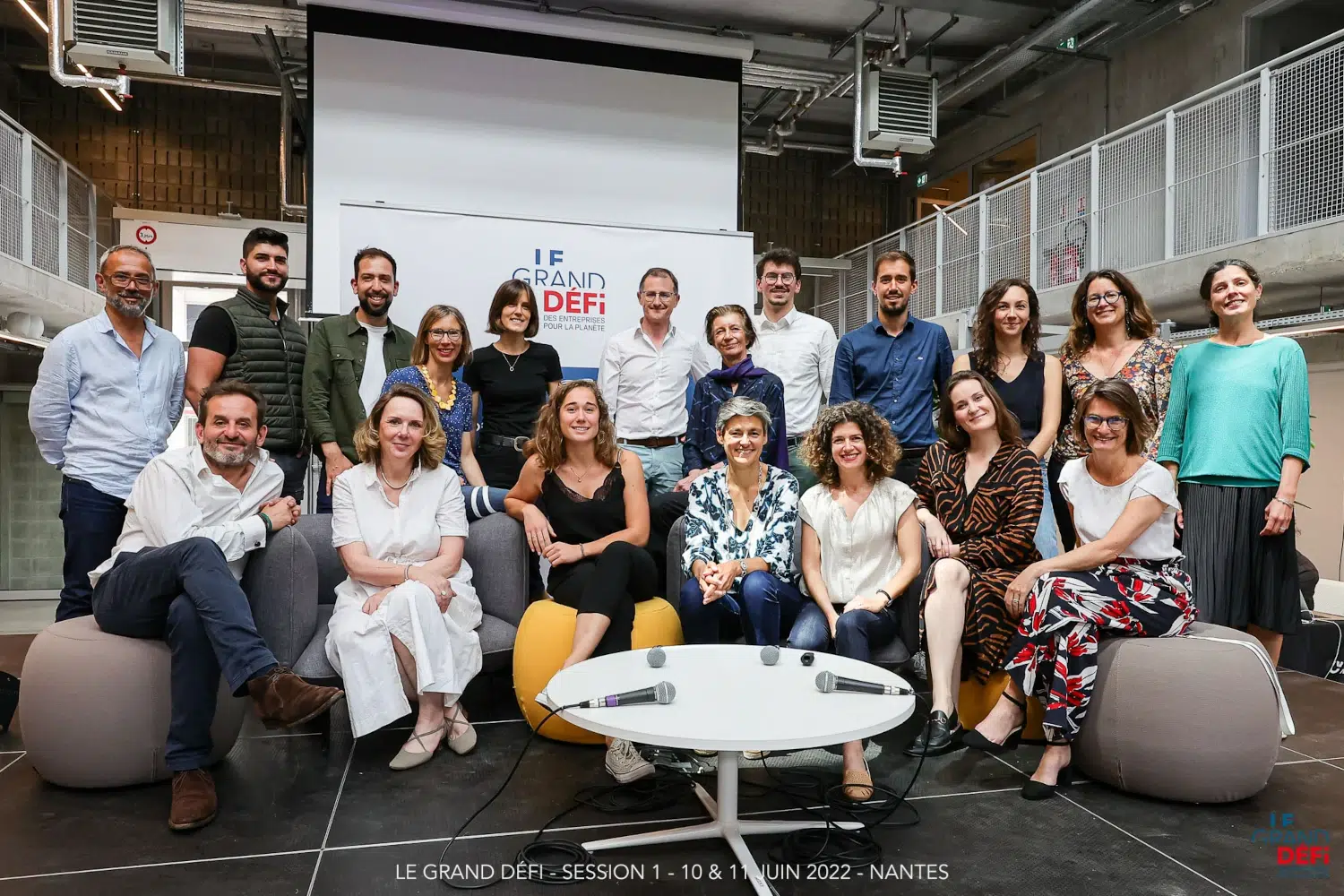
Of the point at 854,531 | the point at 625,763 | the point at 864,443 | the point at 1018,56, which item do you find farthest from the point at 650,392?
the point at 1018,56

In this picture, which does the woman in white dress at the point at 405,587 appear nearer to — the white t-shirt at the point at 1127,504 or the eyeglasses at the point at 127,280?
the eyeglasses at the point at 127,280

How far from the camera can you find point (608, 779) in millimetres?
2732

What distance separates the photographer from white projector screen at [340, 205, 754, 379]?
222 inches

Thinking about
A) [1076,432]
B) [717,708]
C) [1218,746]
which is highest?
[1076,432]

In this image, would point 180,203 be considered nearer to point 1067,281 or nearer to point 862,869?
point 1067,281

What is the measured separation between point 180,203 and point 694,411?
30.0 feet

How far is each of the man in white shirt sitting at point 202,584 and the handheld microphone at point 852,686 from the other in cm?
142

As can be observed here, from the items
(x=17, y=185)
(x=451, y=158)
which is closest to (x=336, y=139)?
(x=451, y=158)

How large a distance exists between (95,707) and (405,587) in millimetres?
901

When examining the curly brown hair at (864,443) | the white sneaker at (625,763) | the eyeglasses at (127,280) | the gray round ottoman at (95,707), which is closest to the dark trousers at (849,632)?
the curly brown hair at (864,443)

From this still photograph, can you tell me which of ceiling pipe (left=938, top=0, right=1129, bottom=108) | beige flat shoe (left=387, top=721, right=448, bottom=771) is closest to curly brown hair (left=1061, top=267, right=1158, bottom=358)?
beige flat shoe (left=387, top=721, right=448, bottom=771)

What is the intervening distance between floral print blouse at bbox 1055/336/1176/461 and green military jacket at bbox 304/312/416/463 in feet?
9.38

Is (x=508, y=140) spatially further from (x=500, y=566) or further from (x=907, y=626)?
(x=907, y=626)

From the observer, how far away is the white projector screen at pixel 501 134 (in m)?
5.93
